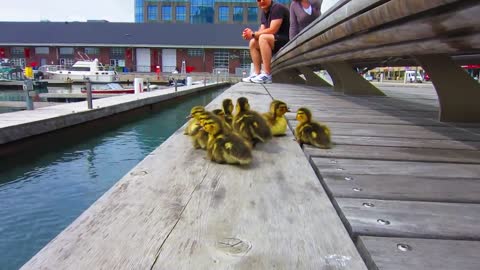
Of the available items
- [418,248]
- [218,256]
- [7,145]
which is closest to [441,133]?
[418,248]

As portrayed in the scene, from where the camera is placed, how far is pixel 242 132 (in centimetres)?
207

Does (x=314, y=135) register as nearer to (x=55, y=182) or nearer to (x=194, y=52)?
(x=55, y=182)

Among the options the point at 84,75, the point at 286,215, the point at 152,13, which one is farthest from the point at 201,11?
the point at 286,215

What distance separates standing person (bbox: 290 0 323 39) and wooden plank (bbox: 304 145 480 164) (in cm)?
551

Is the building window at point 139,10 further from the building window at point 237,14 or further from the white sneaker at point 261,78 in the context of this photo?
the white sneaker at point 261,78

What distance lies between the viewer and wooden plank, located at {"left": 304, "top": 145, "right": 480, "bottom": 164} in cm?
175

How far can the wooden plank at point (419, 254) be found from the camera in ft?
2.72

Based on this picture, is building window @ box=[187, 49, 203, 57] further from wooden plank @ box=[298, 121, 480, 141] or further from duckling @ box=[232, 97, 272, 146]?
duckling @ box=[232, 97, 272, 146]

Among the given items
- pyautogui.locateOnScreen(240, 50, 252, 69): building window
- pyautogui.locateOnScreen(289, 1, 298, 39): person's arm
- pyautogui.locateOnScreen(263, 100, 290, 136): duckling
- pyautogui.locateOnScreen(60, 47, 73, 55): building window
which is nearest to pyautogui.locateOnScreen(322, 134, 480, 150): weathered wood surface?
pyautogui.locateOnScreen(263, 100, 290, 136): duckling

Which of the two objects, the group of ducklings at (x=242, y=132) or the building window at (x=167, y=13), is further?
the building window at (x=167, y=13)

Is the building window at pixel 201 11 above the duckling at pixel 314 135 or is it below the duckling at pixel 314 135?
above

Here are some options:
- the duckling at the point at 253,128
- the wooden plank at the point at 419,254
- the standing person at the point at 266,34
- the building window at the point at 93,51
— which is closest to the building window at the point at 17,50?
the building window at the point at 93,51

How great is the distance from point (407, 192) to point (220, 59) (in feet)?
159

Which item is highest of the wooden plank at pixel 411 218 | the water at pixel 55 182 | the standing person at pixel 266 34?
the standing person at pixel 266 34
